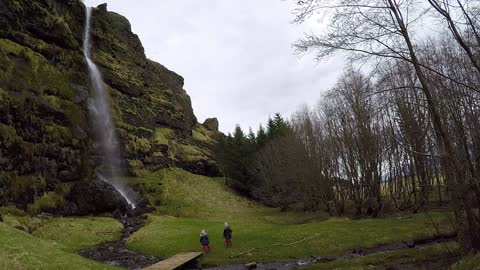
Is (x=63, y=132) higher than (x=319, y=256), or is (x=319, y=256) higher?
(x=63, y=132)

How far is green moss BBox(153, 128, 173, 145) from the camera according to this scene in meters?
77.7

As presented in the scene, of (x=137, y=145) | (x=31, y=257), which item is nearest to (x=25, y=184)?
(x=31, y=257)

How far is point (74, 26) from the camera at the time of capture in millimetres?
65938

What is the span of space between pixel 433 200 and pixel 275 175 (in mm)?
23602

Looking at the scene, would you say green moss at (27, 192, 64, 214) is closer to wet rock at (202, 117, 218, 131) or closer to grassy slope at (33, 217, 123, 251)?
grassy slope at (33, 217, 123, 251)

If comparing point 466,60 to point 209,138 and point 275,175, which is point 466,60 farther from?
point 209,138

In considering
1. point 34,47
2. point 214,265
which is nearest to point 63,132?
point 34,47

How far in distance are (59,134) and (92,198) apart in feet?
30.6

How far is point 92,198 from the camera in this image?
4591cm

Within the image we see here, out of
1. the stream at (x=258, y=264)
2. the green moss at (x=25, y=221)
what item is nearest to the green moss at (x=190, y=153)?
the green moss at (x=25, y=221)

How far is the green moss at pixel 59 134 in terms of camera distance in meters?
47.2

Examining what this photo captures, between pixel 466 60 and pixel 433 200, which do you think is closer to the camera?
pixel 466 60

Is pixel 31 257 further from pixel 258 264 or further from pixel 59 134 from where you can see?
pixel 59 134

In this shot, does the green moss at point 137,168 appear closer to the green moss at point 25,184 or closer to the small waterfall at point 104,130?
the small waterfall at point 104,130
